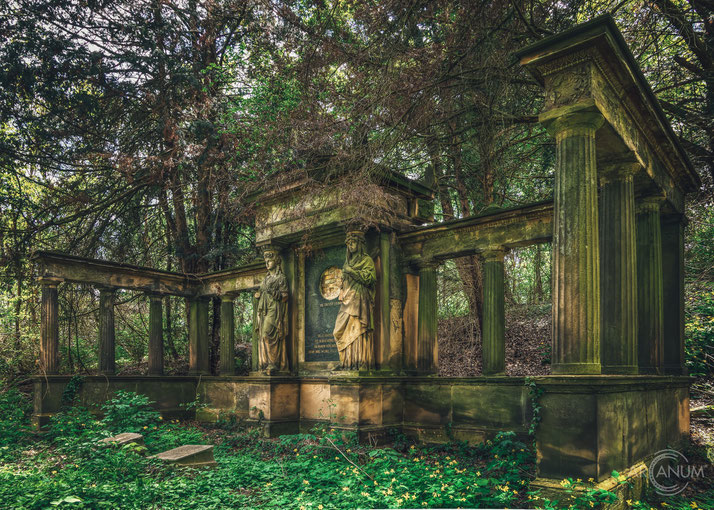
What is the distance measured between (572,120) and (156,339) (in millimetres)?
11628

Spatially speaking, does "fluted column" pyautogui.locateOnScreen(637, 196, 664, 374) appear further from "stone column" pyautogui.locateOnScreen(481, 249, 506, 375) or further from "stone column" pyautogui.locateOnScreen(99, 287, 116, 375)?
"stone column" pyautogui.locateOnScreen(99, 287, 116, 375)

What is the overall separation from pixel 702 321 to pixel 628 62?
21.1 ft

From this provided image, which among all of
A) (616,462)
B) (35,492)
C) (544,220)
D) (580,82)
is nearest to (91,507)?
(35,492)

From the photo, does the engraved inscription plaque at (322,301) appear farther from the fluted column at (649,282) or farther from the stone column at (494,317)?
the fluted column at (649,282)

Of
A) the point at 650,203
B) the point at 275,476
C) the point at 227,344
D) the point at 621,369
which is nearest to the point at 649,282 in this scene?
the point at 650,203

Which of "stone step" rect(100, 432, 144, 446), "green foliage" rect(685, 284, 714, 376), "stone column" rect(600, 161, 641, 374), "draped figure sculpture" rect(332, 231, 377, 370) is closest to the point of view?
"stone column" rect(600, 161, 641, 374)

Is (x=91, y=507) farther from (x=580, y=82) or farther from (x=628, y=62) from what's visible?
(x=628, y=62)

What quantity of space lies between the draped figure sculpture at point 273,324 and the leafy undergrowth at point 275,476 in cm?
178

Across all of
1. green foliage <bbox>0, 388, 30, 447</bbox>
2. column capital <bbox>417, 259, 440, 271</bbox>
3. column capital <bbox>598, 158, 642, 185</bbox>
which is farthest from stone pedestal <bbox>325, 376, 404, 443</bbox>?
green foliage <bbox>0, 388, 30, 447</bbox>

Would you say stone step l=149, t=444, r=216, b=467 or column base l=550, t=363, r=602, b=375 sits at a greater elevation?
column base l=550, t=363, r=602, b=375

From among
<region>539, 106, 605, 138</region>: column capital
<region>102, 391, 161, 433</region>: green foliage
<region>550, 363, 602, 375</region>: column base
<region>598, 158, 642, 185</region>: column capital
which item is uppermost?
<region>539, 106, 605, 138</region>: column capital

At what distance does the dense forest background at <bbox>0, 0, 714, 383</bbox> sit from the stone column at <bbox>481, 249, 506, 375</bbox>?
6.42 feet

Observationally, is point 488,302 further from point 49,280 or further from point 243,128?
point 49,280

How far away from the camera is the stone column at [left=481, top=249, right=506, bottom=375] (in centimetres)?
826
